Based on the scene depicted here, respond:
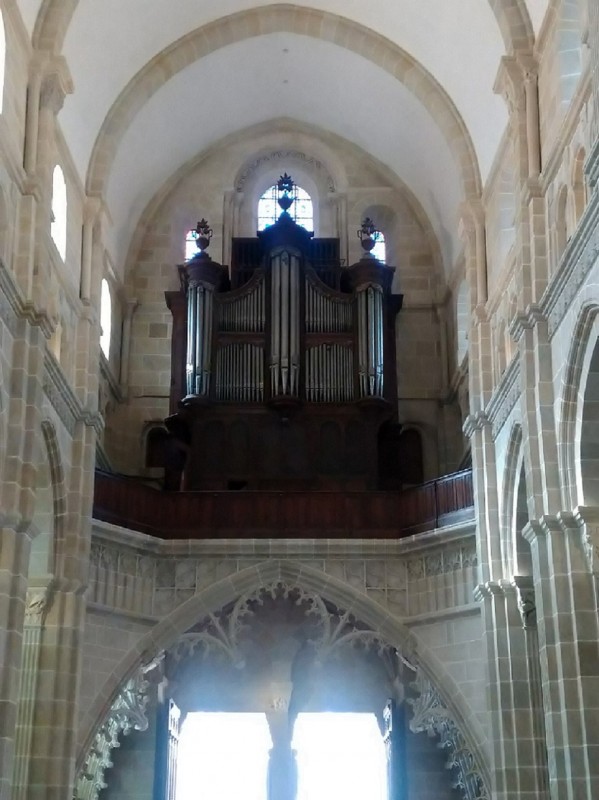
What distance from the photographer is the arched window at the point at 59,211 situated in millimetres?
20812

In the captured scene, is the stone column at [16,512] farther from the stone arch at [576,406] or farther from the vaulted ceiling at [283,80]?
the stone arch at [576,406]

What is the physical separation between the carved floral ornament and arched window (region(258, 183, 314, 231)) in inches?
372

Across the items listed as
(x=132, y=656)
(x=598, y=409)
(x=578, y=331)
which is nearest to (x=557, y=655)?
(x=598, y=409)

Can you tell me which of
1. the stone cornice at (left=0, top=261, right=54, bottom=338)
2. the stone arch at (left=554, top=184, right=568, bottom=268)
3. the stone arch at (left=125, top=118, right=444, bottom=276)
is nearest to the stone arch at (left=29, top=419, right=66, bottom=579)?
the stone cornice at (left=0, top=261, right=54, bottom=338)

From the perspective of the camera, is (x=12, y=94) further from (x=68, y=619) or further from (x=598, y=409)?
(x=598, y=409)

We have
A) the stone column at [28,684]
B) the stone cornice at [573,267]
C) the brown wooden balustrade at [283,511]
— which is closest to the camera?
the stone cornice at [573,267]

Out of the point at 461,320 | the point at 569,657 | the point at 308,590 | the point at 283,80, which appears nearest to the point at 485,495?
the point at 308,590

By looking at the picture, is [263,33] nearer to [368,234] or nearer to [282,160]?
[282,160]

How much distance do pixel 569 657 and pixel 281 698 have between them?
9818 mm

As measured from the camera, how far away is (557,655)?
15141 mm

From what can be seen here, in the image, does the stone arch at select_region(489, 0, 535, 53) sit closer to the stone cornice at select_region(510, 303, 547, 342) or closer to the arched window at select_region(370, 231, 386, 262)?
the stone cornice at select_region(510, 303, 547, 342)

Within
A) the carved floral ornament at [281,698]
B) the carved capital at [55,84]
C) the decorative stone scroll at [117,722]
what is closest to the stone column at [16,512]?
the carved capital at [55,84]

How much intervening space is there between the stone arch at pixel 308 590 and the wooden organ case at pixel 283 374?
2.31 metres

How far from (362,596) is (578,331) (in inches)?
321
